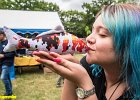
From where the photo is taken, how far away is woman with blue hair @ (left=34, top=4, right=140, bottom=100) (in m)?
1.29

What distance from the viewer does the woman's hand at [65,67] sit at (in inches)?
48.1

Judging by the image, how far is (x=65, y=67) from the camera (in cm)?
127

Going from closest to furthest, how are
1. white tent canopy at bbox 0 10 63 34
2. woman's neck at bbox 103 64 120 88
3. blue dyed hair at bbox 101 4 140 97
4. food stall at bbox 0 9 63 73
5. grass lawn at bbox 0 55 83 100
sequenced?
blue dyed hair at bbox 101 4 140 97
woman's neck at bbox 103 64 120 88
grass lawn at bbox 0 55 83 100
food stall at bbox 0 9 63 73
white tent canopy at bbox 0 10 63 34

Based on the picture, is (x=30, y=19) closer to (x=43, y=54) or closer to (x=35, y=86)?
(x=35, y=86)

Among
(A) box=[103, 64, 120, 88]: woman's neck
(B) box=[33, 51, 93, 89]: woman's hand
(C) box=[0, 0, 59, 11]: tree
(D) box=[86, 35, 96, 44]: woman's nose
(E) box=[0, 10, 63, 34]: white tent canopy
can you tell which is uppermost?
(D) box=[86, 35, 96, 44]: woman's nose

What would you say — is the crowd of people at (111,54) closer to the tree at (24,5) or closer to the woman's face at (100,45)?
the woman's face at (100,45)

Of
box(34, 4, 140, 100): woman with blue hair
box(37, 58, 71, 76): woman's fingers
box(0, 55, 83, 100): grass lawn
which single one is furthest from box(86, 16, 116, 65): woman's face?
box(0, 55, 83, 100): grass lawn

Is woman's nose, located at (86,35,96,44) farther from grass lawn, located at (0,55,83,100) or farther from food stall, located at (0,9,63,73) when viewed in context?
food stall, located at (0,9,63,73)

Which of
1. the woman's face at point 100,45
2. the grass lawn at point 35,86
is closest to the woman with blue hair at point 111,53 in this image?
the woman's face at point 100,45

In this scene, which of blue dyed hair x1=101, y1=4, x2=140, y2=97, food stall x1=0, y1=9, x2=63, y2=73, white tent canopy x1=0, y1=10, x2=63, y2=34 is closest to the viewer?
blue dyed hair x1=101, y1=4, x2=140, y2=97

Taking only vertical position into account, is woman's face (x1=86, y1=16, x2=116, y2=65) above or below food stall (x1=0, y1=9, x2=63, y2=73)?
above

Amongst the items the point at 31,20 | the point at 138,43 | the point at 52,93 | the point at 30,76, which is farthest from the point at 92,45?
the point at 31,20

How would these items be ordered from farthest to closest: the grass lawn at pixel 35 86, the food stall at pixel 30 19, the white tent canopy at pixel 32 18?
the white tent canopy at pixel 32 18
the food stall at pixel 30 19
the grass lawn at pixel 35 86

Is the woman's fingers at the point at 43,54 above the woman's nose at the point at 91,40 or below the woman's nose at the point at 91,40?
below
